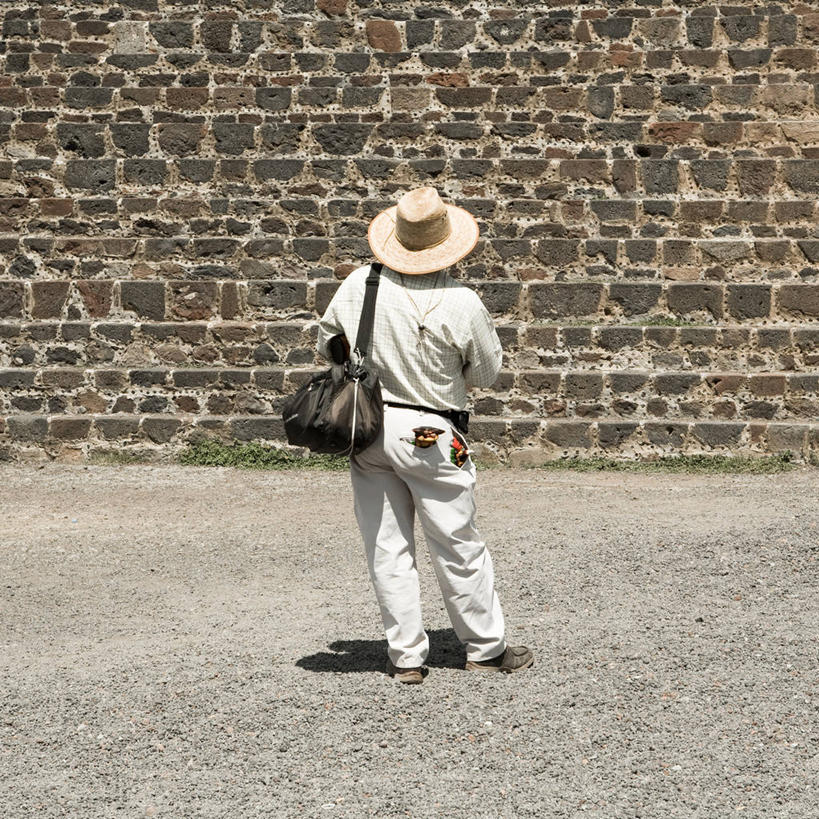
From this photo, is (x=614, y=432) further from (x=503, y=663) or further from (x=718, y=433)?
(x=503, y=663)

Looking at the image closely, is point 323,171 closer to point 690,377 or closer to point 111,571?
point 690,377

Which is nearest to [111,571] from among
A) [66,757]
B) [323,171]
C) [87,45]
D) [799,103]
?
[66,757]

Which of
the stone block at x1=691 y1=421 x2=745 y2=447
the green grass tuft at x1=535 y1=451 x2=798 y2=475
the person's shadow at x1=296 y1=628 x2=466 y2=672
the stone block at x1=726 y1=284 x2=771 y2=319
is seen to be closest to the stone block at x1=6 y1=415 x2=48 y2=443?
the green grass tuft at x1=535 y1=451 x2=798 y2=475

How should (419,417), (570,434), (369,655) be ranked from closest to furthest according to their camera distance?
1. (419,417)
2. (369,655)
3. (570,434)

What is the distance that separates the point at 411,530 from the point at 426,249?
994mm

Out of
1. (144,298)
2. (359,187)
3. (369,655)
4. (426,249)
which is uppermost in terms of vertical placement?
(359,187)

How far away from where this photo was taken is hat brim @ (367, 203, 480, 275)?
4371mm

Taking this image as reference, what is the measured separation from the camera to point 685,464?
9.10 metres

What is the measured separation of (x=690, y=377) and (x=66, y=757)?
631cm

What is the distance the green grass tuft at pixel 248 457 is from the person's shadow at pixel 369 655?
4.05 metres

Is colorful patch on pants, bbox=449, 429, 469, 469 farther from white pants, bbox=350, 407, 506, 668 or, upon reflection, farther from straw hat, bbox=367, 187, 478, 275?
straw hat, bbox=367, 187, 478, 275

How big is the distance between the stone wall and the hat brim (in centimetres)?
485

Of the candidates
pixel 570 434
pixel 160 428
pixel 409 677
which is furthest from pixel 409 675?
pixel 160 428

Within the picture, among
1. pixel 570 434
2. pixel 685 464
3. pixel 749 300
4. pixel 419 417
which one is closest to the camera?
pixel 419 417
